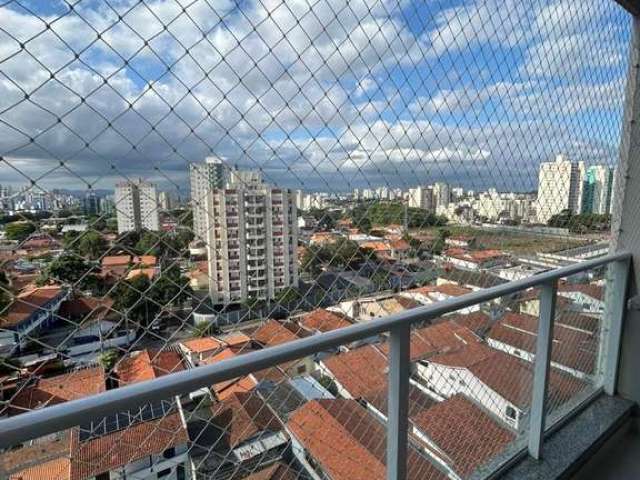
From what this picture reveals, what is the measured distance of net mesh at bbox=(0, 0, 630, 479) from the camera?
0.68 m

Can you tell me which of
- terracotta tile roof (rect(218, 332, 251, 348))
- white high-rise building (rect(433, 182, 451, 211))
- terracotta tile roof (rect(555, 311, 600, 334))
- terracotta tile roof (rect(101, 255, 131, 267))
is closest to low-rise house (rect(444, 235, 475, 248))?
white high-rise building (rect(433, 182, 451, 211))

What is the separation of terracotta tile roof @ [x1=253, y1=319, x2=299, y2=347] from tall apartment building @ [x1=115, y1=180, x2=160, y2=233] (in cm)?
39

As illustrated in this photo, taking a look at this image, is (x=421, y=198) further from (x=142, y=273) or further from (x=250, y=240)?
(x=142, y=273)

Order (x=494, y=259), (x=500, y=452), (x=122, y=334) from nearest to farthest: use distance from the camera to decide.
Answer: (x=122, y=334), (x=500, y=452), (x=494, y=259)

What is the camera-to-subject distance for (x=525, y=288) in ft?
4.14

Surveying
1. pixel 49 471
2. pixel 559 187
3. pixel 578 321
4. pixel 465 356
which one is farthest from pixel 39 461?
pixel 559 187

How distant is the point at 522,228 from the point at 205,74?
5.93ft

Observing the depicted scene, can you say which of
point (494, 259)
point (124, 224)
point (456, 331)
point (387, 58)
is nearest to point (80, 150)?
point (124, 224)

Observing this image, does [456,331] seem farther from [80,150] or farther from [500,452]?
[80,150]

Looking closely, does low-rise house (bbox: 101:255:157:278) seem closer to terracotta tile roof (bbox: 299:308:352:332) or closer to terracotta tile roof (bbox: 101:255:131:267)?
terracotta tile roof (bbox: 101:255:131:267)

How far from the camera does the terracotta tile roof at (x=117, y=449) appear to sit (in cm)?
76

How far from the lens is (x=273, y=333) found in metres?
1.00

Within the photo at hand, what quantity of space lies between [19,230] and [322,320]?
0.74 metres

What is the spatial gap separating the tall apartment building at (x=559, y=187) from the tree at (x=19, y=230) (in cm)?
208
